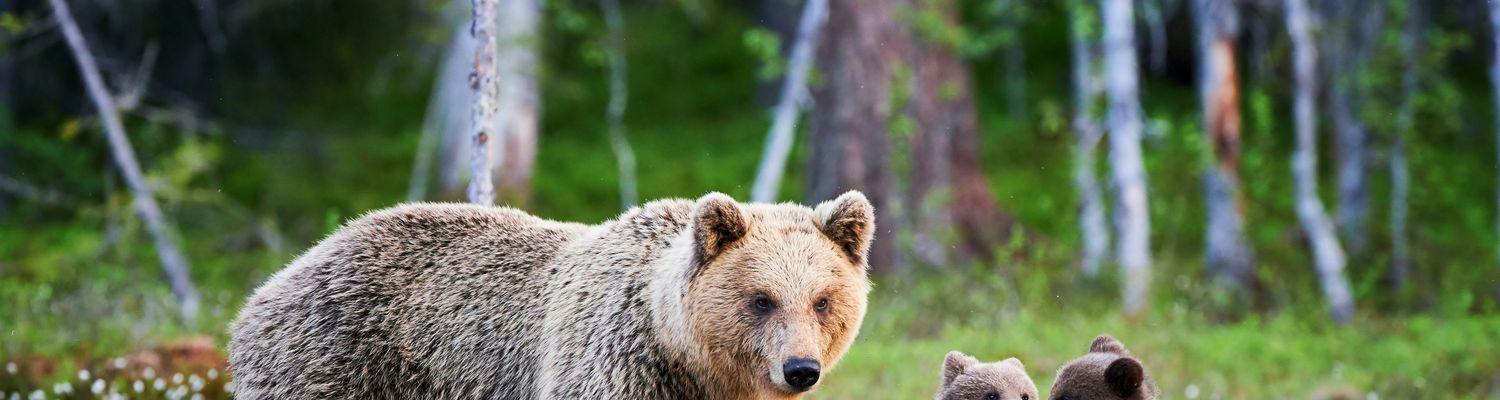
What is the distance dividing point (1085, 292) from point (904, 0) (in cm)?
375

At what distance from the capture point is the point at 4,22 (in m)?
11.3

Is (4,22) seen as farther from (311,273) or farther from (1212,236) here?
(1212,236)

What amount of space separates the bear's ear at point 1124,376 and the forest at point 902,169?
3602 mm

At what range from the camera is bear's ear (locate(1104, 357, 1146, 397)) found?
6160 millimetres

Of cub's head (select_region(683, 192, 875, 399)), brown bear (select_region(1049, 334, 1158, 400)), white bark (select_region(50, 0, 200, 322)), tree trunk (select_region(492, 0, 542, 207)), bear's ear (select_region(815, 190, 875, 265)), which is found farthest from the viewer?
tree trunk (select_region(492, 0, 542, 207))

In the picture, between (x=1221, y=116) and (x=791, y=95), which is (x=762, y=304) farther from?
(x=1221, y=116)

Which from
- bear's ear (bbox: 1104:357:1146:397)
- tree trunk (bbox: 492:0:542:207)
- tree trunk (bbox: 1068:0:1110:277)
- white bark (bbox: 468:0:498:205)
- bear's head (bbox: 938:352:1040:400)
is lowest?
bear's ear (bbox: 1104:357:1146:397)

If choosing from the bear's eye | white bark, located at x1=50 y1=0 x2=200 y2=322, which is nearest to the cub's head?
the bear's eye

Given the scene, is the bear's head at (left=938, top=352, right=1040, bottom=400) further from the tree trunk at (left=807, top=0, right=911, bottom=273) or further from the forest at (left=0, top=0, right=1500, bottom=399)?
the tree trunk at (left=807, top=0, right=911, bottom=273)

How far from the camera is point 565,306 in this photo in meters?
6.46

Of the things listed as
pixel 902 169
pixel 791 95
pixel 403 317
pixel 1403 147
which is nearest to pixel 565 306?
pixel 403 317

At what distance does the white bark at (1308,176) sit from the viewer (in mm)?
15039

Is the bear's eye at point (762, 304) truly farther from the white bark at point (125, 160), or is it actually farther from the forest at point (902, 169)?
the white bark at point (125, 160)

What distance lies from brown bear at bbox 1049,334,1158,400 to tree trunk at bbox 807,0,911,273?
1020 cm
